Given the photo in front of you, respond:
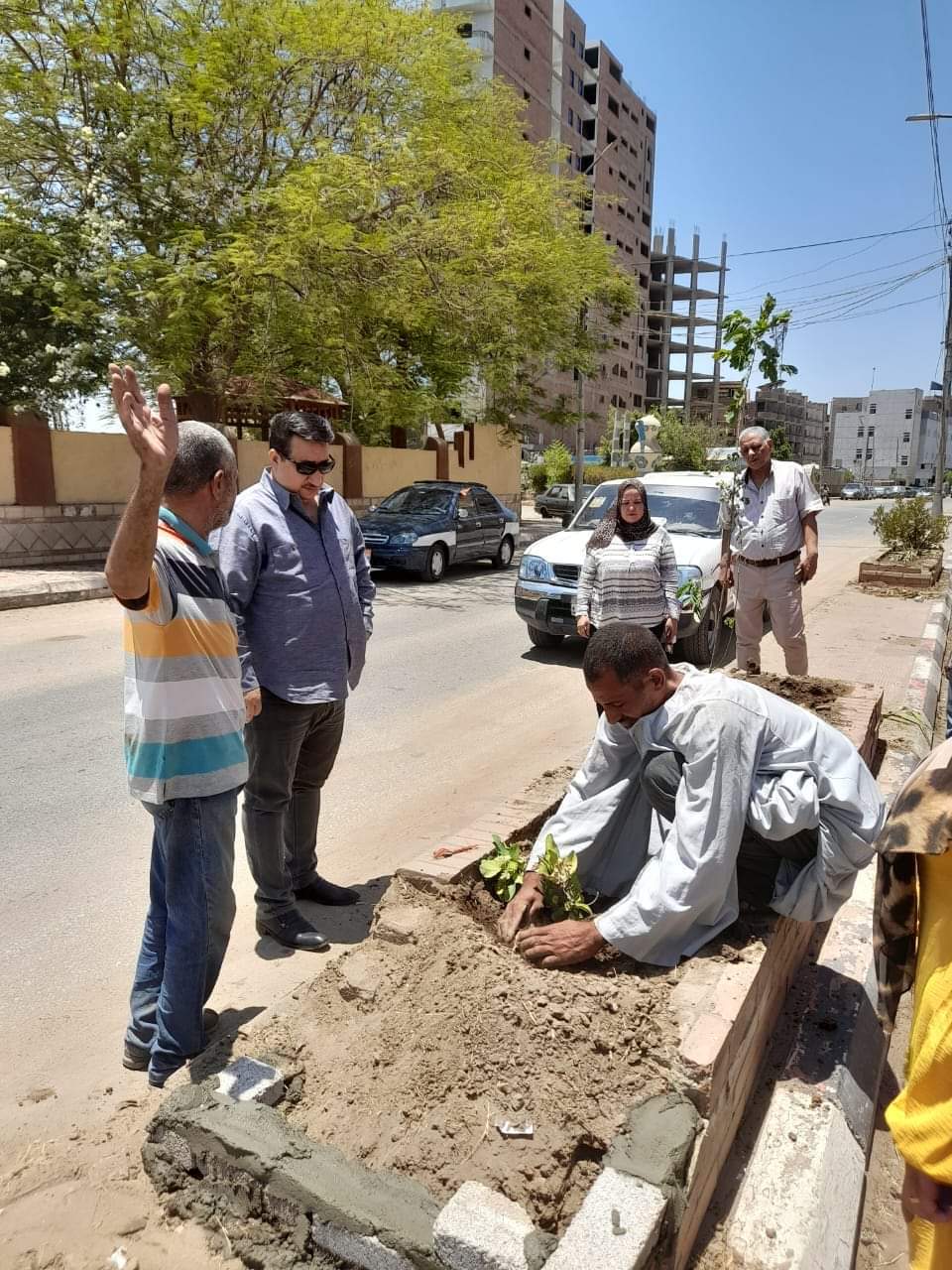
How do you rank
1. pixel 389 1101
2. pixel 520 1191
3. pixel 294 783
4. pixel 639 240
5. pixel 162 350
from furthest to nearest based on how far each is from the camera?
pixel 639 240 → pixel 162 350 → pixel 294 783 → pixel 389 1101 → pixel 520 1191

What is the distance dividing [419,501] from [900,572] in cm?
793

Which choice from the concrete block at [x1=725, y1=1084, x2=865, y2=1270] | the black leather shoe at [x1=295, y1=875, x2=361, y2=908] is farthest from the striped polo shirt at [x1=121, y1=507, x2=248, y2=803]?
the concrete block at [x1=725, y1=1084, x2=865, y2=1270]

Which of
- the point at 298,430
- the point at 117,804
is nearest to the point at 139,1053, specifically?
the point at 298,430

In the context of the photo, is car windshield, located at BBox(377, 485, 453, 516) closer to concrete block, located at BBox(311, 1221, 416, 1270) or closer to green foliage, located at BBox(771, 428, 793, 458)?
green foliage, located at BBox(771, 428, 793, 458)

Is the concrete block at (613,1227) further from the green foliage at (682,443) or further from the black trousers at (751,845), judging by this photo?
the green foliage at (682,443)

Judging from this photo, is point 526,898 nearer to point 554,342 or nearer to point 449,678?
point 449,678

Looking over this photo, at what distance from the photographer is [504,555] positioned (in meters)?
18.1

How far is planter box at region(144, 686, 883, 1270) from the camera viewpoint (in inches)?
69.9

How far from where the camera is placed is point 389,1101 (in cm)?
225

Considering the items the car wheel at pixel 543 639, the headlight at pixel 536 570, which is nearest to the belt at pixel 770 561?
the headlight at pixel 536 570

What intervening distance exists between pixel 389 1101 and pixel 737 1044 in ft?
3.03

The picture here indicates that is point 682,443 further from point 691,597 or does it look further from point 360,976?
point 360,976

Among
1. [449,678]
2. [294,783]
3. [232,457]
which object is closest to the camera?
[232,457]

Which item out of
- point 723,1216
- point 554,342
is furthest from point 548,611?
point 554,342
